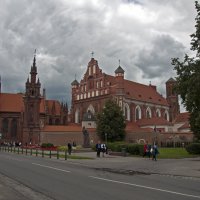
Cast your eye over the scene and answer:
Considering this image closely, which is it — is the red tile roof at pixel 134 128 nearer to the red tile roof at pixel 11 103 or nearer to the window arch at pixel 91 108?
the window arch at pixel 91 108

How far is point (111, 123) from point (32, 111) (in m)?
21.1

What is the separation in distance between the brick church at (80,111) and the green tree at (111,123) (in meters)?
7.01

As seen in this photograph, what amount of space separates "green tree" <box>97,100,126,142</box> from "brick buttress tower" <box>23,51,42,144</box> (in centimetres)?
1488

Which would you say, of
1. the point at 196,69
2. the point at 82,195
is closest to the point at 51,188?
the point at 82,195

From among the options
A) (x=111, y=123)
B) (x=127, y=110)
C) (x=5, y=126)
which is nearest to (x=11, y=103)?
(x=5, y=126)

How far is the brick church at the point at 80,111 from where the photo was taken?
75875 millimetres

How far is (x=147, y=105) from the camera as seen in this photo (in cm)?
9700

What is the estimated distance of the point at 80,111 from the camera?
92.6m

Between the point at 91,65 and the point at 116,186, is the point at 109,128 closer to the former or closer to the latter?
the point at 91,65

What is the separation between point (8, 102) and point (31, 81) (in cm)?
1069

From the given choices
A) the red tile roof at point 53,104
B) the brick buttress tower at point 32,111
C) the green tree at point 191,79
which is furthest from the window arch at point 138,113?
the green tree at point 191,79

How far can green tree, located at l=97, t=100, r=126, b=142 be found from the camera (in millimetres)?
69438

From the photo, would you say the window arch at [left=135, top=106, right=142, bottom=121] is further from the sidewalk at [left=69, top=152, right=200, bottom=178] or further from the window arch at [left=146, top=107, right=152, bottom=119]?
the sidewalk at [left=69, top=152, right=200, bottom=178]

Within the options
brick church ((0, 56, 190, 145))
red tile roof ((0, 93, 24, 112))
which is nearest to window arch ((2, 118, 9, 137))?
brick church ((0, 56, 190, 145))
